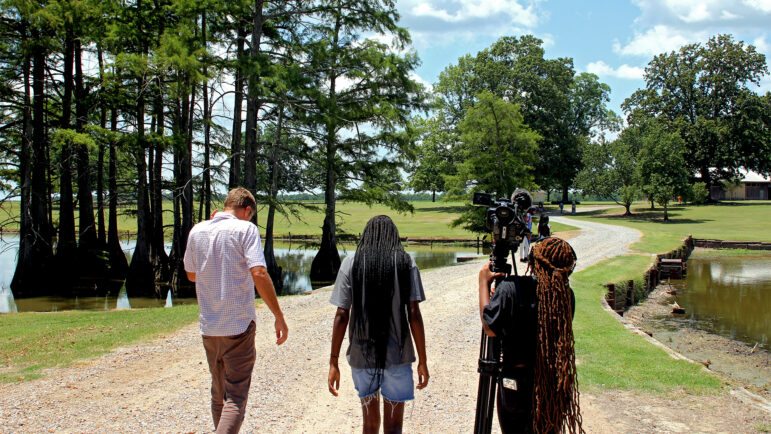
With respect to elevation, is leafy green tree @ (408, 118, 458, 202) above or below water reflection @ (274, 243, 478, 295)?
above

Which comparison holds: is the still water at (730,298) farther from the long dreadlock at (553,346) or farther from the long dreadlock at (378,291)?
the long dreadlock at (378,291)

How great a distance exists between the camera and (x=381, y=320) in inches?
134

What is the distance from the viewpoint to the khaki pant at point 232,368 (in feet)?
12.8

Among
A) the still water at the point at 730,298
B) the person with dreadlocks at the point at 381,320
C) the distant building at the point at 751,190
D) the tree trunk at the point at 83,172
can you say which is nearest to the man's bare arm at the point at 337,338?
the person with dreadlocks at the point at 381,320

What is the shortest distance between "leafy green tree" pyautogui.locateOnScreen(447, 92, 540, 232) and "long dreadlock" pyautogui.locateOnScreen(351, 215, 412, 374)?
24.4 meters

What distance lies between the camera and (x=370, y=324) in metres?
3.39

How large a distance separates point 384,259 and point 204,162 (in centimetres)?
2027

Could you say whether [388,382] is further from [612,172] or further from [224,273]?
[612,172]

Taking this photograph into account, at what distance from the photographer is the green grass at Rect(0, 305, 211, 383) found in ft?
23.7

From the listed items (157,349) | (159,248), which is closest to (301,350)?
(157,349)

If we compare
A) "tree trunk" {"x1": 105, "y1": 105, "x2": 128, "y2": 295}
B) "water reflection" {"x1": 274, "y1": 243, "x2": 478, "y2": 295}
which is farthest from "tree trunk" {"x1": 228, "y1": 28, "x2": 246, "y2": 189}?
"tree trunk" {"x1": 105, "y1": 105, "x2": 128, "y2": 295}

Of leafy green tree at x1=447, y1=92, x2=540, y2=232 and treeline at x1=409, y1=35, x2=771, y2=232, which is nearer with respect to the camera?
leafy green tree at x1=447, y1=92, x2=540, y2=232

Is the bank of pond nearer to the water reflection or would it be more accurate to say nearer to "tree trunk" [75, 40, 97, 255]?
the water reflection

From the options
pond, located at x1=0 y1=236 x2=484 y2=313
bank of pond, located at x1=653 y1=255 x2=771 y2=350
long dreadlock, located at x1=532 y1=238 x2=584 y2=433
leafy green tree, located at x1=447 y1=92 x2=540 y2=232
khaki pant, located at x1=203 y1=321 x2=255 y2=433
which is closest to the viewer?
long dreadlock, located at x1=532 y1=238 x2=584 y2=433
